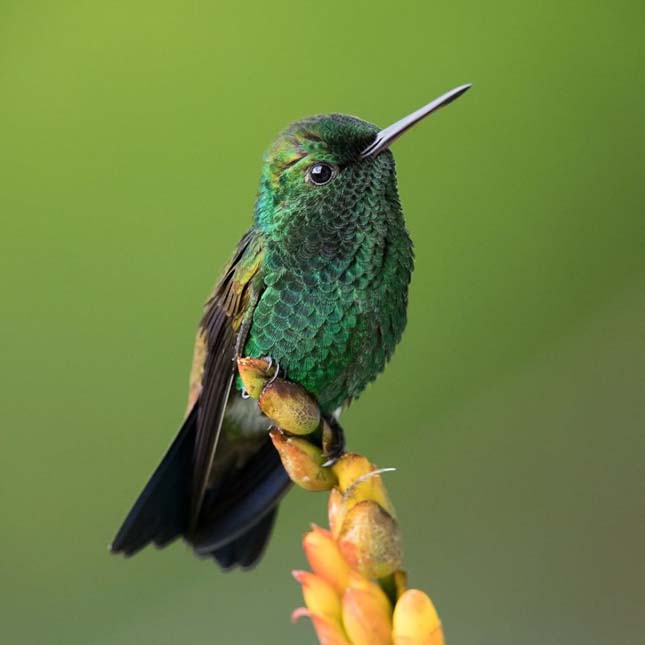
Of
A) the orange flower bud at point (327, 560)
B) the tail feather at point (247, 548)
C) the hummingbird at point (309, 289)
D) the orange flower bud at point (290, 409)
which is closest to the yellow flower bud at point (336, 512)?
the orange flower bud at point (327, 560)

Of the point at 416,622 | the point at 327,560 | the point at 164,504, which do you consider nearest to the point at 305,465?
the point at 327,560

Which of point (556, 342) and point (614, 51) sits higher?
point (614, 51)

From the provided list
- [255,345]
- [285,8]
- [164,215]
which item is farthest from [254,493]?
[285,8]

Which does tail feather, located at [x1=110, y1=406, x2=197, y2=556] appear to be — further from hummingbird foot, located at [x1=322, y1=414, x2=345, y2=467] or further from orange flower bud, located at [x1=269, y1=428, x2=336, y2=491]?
orange flower bud, located at [x1=269, y1=428, x2=336, y2=491]

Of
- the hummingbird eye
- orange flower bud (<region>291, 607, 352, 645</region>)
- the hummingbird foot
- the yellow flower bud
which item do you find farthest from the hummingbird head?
orange flower bud (<region>291, 607, 352, 645</region>)

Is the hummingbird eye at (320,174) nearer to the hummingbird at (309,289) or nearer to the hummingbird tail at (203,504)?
the hummingbird at (309,289)

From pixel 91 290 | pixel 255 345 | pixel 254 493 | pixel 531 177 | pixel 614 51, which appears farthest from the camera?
pixel 91 290

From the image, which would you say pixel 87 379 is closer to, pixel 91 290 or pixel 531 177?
pixel 91 290

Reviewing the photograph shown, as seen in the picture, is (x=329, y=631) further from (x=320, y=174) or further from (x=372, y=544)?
(x=320, y=174)
